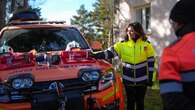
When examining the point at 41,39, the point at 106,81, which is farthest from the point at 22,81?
the point at 41,39

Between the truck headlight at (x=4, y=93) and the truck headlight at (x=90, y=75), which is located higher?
the truck headlight at (x=90, y=75)

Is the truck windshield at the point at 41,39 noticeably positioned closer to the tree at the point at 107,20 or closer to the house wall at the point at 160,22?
the house wall at the point at 160,22

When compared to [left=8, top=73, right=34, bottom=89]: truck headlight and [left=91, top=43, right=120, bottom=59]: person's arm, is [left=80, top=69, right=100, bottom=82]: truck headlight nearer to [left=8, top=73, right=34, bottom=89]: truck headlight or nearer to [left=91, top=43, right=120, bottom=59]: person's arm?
[left=8, top=73, right=34, bottom=89]: truck headlight

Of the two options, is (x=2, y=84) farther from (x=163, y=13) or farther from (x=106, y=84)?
(x=163, y=13)

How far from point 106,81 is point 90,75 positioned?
256 mm

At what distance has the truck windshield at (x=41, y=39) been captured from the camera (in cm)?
841

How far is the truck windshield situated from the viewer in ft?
27.6

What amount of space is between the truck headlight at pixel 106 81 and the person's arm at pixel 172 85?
3.61 m

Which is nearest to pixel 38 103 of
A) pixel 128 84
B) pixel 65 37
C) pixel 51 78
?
pixel 51 78

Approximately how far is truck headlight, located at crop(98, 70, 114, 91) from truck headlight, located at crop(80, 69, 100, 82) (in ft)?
0.27

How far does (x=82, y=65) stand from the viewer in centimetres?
700

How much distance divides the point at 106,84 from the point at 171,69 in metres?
3.73

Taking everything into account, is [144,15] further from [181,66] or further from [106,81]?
[181,66]

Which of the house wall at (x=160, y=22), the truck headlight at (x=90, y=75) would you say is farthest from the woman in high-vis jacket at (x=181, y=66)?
the house wall at (x=160, y=22)
